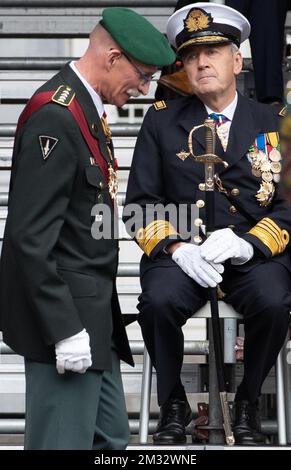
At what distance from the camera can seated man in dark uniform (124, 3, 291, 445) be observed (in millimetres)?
4637

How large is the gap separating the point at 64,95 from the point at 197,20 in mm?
1597

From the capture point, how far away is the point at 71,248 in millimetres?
3535

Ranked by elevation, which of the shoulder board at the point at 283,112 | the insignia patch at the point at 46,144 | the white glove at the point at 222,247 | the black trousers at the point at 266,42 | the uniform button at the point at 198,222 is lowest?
the insignia patch at the point at 46,144

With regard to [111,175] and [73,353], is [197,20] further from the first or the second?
[73,353]

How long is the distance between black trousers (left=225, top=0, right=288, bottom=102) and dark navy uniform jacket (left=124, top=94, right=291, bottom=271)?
509 millimetres

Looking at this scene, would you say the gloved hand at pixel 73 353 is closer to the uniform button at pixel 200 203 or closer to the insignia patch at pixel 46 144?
the insignia patch at pixel 46 144

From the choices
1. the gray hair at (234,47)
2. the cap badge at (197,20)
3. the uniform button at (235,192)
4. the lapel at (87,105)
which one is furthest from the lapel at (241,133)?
the lapel at (87,105)

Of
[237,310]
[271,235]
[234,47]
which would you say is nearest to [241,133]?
[234,47]

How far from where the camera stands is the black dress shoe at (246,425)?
4684mm

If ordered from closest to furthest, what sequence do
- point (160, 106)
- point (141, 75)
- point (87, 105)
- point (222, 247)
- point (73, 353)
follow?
point (73, 353) → point (87, 105) → point (141, 75) → point (222, 247) → point (160, 106)

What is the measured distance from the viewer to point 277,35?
5.68 meters

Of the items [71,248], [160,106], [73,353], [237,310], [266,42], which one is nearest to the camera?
[73,353]

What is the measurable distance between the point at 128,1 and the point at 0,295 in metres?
3.32
